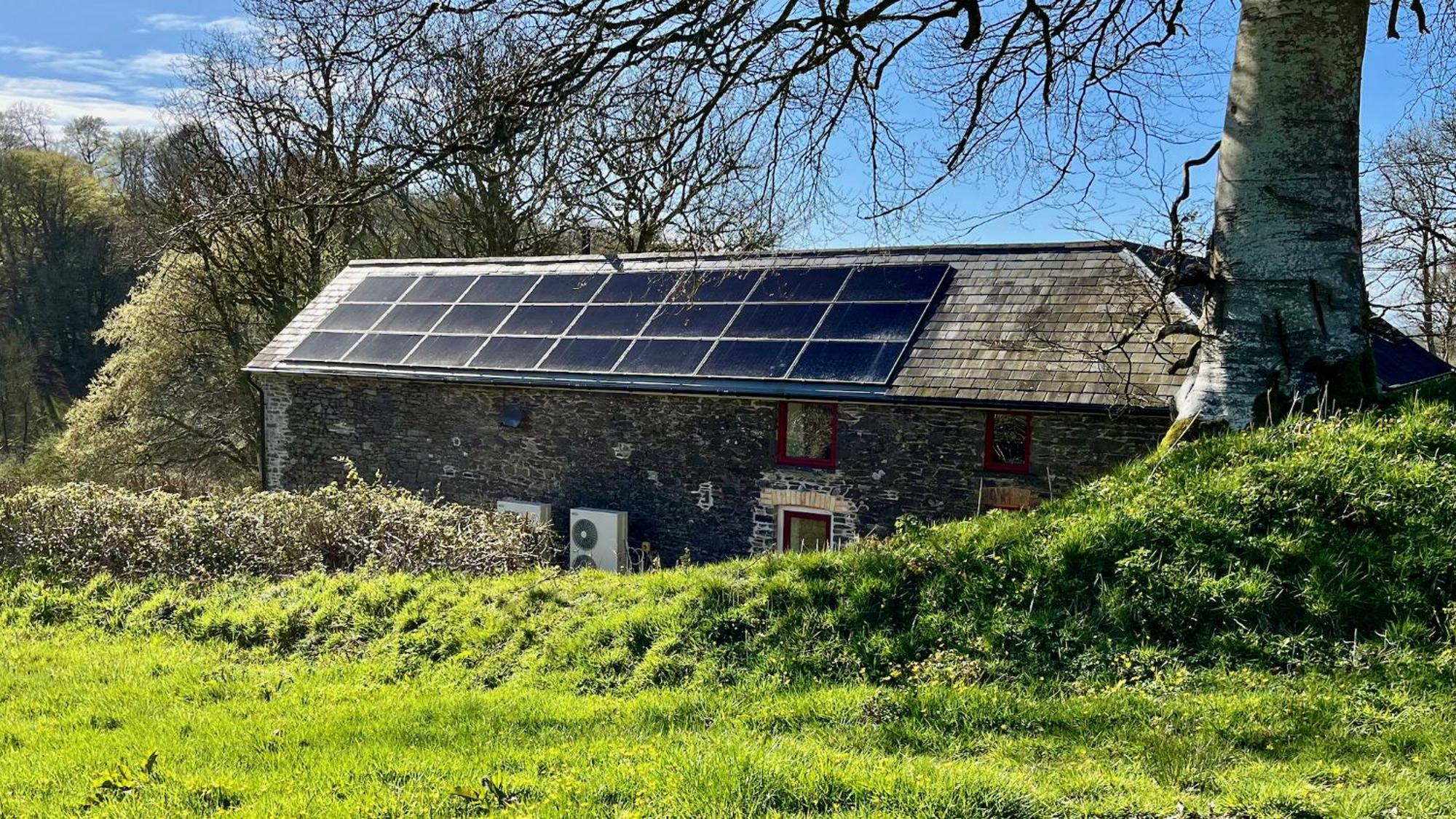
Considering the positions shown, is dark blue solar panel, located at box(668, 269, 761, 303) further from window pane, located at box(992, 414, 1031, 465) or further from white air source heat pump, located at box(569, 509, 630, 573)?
window pane, located at box(992, 414, 1031, 465)

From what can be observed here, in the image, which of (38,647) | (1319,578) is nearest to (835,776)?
(1319,578)

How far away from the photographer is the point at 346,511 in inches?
442

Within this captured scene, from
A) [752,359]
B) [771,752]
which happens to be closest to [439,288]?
[752,359]

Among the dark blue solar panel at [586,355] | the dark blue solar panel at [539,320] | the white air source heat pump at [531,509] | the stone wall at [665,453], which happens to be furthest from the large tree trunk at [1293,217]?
the dark blue solar panel at [539,320]

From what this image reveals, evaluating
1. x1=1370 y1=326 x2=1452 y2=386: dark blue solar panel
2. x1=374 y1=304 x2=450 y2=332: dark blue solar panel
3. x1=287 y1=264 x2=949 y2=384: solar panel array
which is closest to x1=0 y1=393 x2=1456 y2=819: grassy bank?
x1=287 y1=264 x2=949 y2=384: solar panel array

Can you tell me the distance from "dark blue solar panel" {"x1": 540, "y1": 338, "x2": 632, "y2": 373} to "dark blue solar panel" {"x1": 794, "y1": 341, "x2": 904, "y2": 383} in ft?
11.6

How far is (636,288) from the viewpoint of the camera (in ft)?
60.6

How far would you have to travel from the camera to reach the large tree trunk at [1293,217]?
23.7ft

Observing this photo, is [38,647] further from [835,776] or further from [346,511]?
[835,776]

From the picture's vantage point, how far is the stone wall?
13.3 metres

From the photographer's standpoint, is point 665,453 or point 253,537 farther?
point 665,453

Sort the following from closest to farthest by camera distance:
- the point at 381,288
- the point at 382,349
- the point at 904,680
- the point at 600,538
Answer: the point at 904,680, the point at 600,538, the point at 382,349, the point at 381,288

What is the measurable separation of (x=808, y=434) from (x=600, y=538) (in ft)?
12.5

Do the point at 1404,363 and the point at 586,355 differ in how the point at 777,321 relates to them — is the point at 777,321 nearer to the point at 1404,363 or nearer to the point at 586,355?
the point at 586,355
